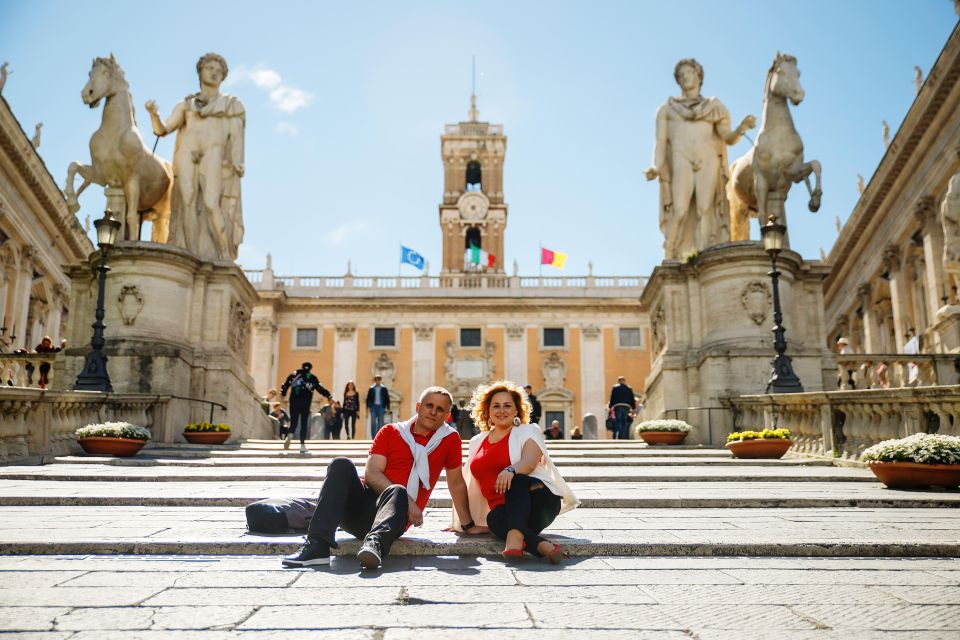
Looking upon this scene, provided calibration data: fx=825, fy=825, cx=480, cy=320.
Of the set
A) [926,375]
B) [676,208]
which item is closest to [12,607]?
[676,208]

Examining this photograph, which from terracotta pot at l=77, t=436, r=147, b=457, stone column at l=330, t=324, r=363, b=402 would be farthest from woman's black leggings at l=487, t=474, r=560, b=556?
stone column at l=330, t=324, r=363, b=402

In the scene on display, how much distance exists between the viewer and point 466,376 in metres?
46.7

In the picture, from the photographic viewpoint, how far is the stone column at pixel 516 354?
46.8m

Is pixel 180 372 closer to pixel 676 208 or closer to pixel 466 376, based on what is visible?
pixel 676 208

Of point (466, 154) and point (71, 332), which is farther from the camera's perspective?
point (466, 154)

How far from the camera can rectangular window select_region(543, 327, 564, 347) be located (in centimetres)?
4725

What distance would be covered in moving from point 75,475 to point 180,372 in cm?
663

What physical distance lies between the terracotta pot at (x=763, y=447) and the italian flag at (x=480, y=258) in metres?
46.2

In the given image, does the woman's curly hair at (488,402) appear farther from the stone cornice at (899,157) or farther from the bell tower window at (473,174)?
the bell tower window at (473,174)

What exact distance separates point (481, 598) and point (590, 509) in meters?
3.48

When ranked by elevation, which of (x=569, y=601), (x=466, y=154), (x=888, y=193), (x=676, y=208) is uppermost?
(x=466, y=154)

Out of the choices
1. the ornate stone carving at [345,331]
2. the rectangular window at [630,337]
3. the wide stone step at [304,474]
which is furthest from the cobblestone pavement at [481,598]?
the rectangular window at [630,337]

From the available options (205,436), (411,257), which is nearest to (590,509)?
(205,436)

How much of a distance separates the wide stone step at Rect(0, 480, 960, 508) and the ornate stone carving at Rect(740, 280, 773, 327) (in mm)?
6963
